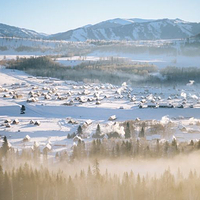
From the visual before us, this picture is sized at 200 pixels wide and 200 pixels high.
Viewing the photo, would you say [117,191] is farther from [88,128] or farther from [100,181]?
[88,128]

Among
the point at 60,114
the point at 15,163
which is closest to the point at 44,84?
the point at 60,114

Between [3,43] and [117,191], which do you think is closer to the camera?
[117,191]

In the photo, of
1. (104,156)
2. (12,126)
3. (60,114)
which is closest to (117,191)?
(104,156)

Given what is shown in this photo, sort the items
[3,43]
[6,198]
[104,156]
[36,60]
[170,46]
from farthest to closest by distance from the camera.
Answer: [3,43] → [170,46] → [36,60] → [104,156] → [6,198]

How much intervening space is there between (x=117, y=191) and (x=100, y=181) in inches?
35.7

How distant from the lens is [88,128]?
73.4 ft

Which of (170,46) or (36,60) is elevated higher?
(170,46)

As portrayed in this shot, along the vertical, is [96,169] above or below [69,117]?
above

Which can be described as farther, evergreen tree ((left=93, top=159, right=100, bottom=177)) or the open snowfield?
the open snowfield

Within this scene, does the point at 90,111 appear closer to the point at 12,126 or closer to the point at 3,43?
the point at 12,126

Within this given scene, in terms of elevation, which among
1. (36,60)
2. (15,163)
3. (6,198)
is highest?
(36,60)

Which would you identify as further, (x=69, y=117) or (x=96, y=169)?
(x=69, y=117)

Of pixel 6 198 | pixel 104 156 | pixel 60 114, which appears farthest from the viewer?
pixel 60 114

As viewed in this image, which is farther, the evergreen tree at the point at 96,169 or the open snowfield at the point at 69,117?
the open snowfield at the point at 69,117
